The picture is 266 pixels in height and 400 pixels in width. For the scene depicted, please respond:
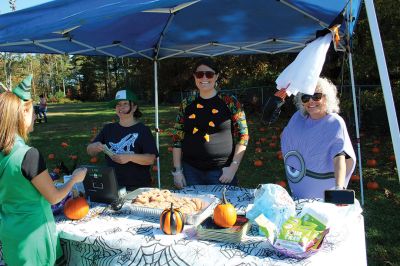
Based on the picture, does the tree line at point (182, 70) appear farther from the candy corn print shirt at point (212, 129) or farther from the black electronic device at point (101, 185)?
the black electronic device at point (101, 185)

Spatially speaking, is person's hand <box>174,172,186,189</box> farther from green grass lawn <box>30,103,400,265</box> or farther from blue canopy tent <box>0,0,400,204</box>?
green grass lawn <box>30,103,400,265</box>

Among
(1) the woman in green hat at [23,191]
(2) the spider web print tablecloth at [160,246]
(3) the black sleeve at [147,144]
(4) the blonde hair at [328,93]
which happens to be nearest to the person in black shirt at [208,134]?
(3) the black sleeve at [147,144]

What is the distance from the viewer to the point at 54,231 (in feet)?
7.64

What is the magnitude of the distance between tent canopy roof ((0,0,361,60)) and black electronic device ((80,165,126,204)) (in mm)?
1037

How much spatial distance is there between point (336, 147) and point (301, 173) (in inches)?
14.5

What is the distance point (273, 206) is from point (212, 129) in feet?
4.63

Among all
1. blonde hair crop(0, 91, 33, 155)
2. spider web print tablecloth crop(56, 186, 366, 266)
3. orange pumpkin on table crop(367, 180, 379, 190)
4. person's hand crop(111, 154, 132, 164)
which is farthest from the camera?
orange pumpkin on table crop(367, 180, 379, 190)

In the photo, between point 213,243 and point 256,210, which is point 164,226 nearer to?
point 213,243

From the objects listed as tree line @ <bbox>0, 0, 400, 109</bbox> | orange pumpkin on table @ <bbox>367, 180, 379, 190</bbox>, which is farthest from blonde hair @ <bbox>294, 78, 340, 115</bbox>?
orange pumpkin on table @ <bbox>367, 180, 379, 190</bbox>

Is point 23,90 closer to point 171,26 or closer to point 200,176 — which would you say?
point 200,176

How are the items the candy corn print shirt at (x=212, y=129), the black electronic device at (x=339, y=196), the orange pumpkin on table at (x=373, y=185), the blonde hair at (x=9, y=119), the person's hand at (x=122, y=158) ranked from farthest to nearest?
the orange pumpkin on table at (x=373, y=185)
the candy corn print shirt at (x=212, y=129)
the person's hand at (x=122, y=158)
the black electronic device at (x=339, y=196)
the blonde hair at (x=9, y=119)

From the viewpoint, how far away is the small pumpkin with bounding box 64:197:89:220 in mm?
2537

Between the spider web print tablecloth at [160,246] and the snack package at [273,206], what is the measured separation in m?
0.12

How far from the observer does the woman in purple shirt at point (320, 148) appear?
2.86m
